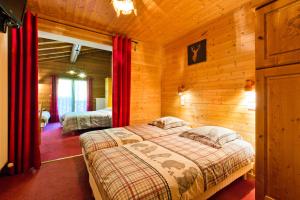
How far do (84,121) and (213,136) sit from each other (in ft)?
13.3

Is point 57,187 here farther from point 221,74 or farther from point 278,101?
point 221,74

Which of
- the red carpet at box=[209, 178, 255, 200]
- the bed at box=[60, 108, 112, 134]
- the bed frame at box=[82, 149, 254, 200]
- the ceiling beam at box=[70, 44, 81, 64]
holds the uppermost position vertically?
the ceiling beam at box=[70, 44, 81, 64]

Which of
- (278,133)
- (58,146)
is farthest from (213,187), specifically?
(58,146)

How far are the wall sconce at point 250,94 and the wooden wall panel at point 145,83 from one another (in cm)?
222

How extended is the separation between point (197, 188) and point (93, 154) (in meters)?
1.24

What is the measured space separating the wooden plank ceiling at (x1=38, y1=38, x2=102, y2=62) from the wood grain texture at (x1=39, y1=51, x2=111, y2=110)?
0.25 m

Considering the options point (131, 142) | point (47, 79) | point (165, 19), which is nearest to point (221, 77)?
point (165, 19)

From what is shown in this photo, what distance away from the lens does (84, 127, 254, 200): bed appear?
1.16 meters

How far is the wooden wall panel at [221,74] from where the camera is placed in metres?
2.27

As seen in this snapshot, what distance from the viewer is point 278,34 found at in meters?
1.20

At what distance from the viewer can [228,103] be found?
2.51 meters

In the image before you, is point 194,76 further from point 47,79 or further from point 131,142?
point 47,79

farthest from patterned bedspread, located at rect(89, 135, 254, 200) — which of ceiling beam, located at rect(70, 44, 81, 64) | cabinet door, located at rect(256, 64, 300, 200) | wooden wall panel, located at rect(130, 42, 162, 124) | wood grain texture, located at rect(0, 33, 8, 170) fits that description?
ceiling beam, located at rect(70, 44, 81, 64)

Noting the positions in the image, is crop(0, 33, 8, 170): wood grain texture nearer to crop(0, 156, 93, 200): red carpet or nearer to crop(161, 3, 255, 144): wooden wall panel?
crop(0, 156, 93, 200): red carpet
